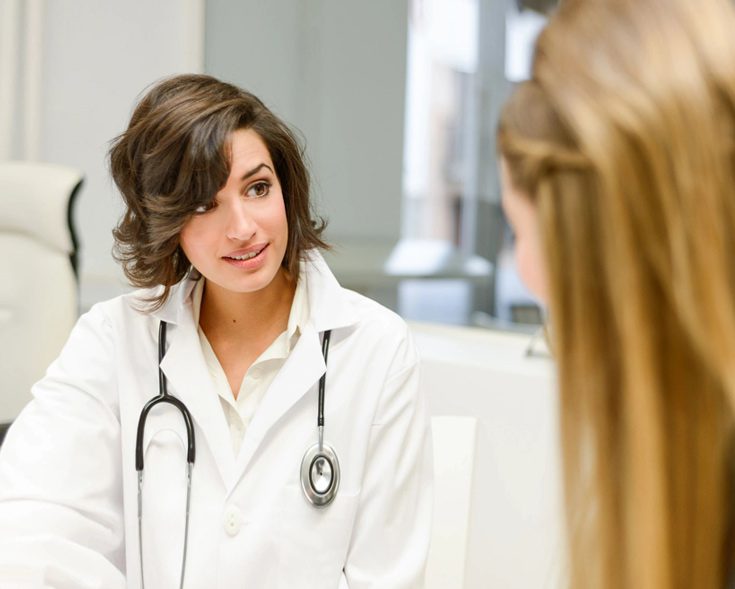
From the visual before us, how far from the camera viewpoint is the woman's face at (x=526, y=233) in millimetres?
655

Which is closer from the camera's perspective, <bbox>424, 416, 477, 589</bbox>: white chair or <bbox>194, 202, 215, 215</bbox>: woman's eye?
<bbox>194, 202, 215, 215</bbox>: woman's eye

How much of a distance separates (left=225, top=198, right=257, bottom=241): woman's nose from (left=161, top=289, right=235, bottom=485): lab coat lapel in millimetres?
185

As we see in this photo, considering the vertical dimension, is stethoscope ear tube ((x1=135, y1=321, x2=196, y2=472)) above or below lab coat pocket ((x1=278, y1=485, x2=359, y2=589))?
above

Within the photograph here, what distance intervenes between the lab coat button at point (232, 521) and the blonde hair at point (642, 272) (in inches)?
32.5

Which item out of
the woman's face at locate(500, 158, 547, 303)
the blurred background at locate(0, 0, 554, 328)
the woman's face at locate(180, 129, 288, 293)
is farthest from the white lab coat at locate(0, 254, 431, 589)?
the blurred background at locate(0, 0, 554, 328)

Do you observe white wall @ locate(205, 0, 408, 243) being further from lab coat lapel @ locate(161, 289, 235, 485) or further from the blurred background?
lab coat lapel @ locate(161, 289, 235, 485)

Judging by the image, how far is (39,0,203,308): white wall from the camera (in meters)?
3.19

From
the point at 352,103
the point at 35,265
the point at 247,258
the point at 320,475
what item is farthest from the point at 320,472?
the point at 352,103

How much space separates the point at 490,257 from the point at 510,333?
0.23 meters

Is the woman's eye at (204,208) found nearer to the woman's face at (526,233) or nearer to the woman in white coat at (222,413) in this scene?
the woman in white coat at (222,413)

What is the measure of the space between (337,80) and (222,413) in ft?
6.24

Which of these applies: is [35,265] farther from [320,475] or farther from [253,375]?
[320,475]

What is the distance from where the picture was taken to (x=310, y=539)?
4.61ft

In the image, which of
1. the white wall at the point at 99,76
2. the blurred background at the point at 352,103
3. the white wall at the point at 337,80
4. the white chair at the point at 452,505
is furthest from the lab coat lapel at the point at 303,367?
the white wall at the point at 99,76
